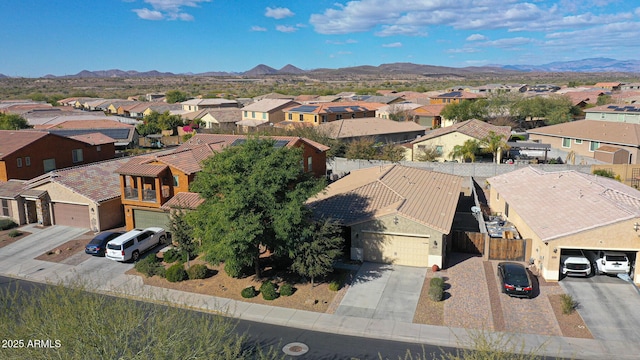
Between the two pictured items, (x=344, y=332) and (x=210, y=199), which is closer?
(x=344, y=332)

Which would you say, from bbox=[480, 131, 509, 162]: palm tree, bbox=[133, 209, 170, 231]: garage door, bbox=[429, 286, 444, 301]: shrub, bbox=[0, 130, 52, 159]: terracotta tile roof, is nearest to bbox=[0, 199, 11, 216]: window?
bbox=[0, 130, 52, 159]: terracotta tile roof

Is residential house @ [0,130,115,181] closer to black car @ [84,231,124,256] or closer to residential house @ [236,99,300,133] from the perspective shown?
black car @ [84,231,124,256]

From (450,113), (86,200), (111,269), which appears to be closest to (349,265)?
(111,269)

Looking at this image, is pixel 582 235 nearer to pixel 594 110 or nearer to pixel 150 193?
pixel 150 193

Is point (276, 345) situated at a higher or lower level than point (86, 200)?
lower

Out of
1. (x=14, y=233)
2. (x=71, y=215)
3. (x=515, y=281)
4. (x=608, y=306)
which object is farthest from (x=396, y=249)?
(x=14, y=233)

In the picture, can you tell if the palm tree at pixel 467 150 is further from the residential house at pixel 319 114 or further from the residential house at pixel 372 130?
the residential house at pixel 319 114
